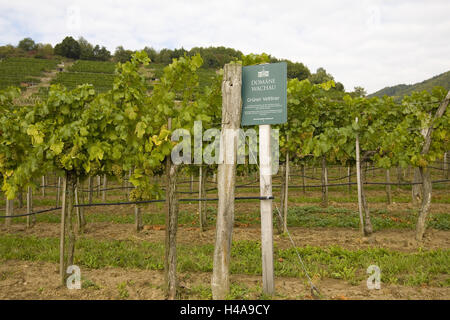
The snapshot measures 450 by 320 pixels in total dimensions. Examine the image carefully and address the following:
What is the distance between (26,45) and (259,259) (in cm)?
9219

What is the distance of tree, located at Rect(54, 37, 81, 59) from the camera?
212ft

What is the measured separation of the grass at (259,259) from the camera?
4270 millimetres

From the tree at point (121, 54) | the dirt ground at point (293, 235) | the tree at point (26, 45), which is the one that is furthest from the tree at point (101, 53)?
the dirt ground at point (293, 235)

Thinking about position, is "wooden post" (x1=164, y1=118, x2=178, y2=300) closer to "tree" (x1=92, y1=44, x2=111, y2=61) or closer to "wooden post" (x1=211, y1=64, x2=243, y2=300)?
"wooden post" (x1=211, y1=64, x2=243, y2=300)

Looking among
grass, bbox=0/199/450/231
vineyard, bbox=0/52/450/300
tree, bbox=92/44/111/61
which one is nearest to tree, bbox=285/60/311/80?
tree, bbox=92/44/111/61

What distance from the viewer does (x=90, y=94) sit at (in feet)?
13.5

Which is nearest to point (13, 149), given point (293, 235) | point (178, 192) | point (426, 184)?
point (178, 192)

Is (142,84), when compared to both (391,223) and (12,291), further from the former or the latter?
(391,223)

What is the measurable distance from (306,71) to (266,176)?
7322cm

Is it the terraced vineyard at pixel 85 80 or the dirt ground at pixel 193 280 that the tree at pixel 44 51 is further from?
the dirt ground at pixel 193 280

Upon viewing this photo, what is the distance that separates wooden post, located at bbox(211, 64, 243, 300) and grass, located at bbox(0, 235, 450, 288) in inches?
12.1

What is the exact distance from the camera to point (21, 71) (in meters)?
41.2

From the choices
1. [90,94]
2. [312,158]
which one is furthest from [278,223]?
[90,94]

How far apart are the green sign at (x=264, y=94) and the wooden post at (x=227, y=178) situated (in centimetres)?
13
